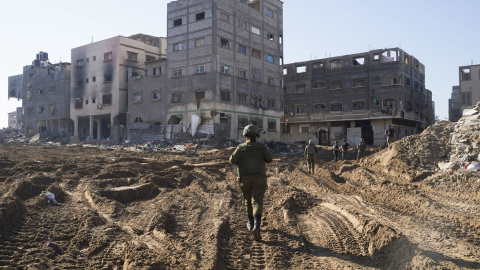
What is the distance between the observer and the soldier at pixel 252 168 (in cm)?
644

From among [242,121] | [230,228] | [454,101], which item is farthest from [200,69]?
[454,101]

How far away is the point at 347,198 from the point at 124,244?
21.6 ft

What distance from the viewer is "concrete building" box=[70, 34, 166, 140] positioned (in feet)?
145

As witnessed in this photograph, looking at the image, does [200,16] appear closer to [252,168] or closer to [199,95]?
[199,95]

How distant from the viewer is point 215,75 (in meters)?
37.4

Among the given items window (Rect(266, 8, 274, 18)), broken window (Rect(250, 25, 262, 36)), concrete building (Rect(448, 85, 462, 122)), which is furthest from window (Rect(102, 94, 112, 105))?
concrete building (Rect(448, 85, 462, 122))

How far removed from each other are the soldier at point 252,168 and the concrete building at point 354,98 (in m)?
38.8

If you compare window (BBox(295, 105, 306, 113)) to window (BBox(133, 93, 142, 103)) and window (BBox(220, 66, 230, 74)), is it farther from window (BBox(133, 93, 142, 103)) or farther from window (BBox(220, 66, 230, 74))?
window (BBox(133, 93, 142, 103))

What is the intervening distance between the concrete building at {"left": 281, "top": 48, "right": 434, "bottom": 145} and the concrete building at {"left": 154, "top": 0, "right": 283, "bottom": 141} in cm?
626

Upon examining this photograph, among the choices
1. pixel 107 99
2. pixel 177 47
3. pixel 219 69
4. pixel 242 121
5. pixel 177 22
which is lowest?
pixel 242 121

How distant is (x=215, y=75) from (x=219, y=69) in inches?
30.5

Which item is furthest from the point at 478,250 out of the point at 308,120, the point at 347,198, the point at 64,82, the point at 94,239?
the point at 64,82

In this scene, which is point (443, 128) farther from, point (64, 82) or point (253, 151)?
point (64, 82)

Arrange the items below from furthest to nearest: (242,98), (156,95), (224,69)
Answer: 1. (156,95)
2. (242,98)
3. (224,69)
